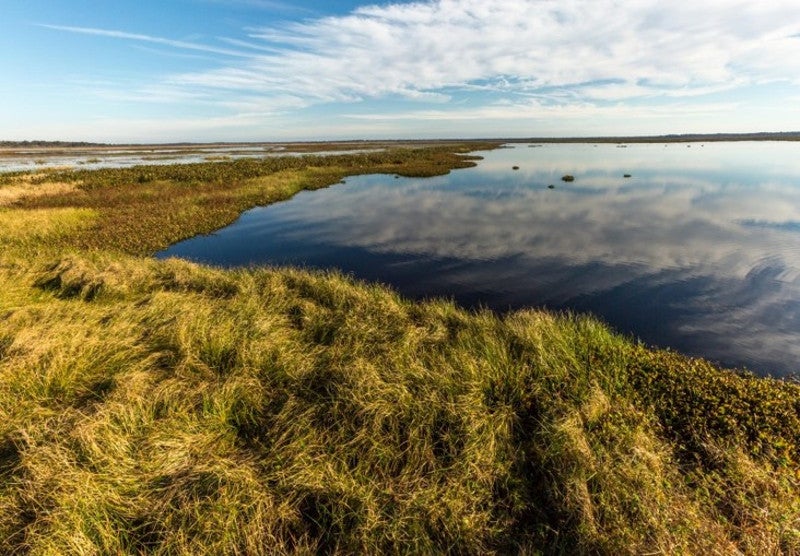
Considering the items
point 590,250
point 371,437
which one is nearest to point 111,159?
point 590,250

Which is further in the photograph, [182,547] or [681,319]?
[681,319]

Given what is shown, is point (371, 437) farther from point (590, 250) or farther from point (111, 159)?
point (111, 159)

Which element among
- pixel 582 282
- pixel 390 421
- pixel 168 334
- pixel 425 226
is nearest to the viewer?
pixel 390 421

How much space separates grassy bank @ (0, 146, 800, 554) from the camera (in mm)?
4445

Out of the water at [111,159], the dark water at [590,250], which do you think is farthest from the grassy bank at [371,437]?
the water at [111,159]

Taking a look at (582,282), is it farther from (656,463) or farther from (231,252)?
(231,252)

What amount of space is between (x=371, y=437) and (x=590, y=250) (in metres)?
17.0

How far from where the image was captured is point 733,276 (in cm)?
1499

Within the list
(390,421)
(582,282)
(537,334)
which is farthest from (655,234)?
(390,421)

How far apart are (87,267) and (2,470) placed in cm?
1118

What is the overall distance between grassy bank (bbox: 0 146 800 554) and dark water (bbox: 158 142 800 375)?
3.36m

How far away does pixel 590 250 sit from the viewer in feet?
61.5

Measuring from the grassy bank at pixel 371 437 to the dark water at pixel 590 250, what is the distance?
11.0ft

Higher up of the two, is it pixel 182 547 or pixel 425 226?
pixel 425 226
